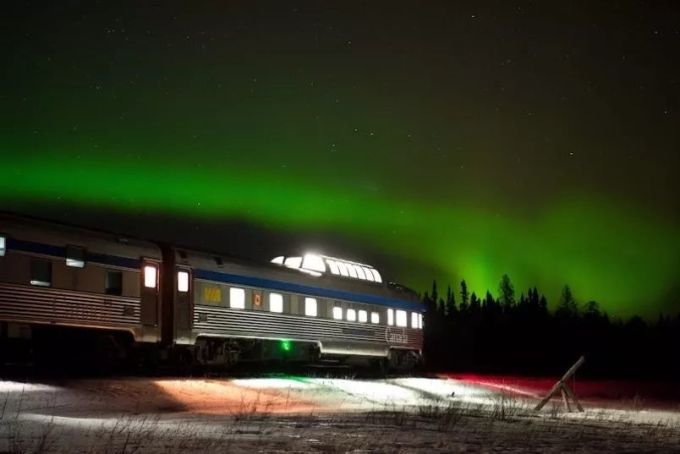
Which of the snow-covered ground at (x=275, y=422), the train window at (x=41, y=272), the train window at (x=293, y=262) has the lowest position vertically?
the snow-covered ground at (x=275, y=422)

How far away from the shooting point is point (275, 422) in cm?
2002

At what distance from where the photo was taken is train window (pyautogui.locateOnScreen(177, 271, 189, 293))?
103 ft

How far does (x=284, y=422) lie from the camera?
792 inches

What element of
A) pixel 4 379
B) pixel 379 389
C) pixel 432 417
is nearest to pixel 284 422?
pixel 432 417

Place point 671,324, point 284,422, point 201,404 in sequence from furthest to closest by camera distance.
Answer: point 671,324, point 201,404, point 284,422

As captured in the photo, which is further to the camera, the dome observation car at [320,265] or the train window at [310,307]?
the dome observation car at [320,265]

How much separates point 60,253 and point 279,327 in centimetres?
1187

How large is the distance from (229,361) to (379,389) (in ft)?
17.5

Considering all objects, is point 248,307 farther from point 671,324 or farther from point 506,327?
point 671,324

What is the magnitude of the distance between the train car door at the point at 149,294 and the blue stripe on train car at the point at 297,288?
6.47 ft

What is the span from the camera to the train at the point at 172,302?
25812 mm

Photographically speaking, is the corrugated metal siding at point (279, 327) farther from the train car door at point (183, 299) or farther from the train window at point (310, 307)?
the train car door at point (183, 299)

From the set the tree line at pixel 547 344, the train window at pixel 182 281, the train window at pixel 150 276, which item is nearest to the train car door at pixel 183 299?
the train window at pixel 182 281

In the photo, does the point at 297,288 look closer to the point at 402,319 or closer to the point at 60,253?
the point at 402,319
